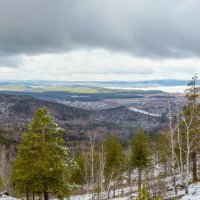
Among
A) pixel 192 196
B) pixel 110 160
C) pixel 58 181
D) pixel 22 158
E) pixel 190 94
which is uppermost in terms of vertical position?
pixel 190 94

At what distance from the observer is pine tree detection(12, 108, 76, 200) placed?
1187 inches

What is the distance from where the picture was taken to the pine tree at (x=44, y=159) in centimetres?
3014

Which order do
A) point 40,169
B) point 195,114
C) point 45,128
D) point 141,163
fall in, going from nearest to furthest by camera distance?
point 40,169
point 45,128
point 195,114
point 141,163

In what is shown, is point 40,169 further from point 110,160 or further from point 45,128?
point 110,160

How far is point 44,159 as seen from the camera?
30375 millimetres

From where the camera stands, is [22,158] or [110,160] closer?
[22,158]

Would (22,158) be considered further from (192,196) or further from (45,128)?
(192,196)

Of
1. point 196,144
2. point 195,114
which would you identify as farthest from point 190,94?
point 196,144

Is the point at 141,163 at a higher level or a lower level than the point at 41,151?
lower

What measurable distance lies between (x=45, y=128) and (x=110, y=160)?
39258mm

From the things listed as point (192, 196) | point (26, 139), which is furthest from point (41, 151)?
point (192, 196)

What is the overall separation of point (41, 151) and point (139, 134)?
4084 cm

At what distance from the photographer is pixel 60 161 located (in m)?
30.9

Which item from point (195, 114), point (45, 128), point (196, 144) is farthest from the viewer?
point (196, 144)
